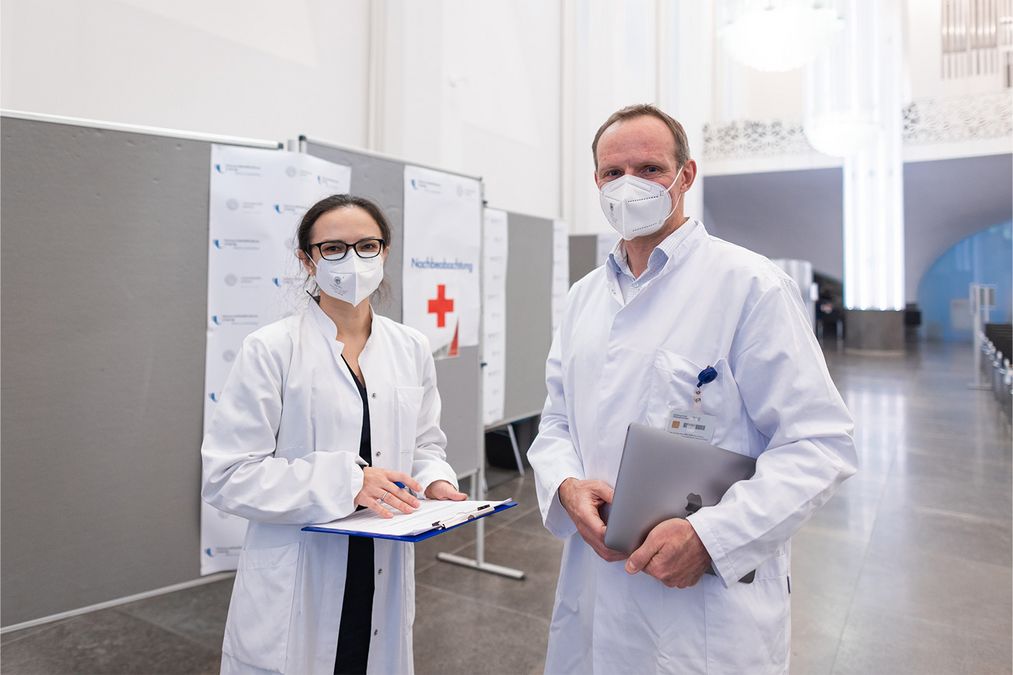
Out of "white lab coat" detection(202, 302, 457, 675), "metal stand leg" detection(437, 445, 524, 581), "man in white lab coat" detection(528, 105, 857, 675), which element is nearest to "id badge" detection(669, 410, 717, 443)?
"man in white lab coat" detection(528, 105, 857, 675)

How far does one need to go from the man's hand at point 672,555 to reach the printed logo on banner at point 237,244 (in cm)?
185

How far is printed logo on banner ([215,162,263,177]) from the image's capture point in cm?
222

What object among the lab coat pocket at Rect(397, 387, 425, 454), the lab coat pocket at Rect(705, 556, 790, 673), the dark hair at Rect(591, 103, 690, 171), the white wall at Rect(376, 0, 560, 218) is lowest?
the lab coat pocket at Rect(705, 556, 790, 673)

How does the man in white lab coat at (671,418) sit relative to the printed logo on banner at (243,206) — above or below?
below

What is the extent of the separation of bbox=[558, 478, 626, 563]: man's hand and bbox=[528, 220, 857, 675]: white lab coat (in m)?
0.04

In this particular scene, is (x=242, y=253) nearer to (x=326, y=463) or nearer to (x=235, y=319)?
(x=235, y=319)

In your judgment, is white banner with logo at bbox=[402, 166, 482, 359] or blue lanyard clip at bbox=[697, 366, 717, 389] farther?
white banner with logo at bbox=[402, 166, 482, 359]

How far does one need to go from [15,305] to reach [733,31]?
23.0 ft

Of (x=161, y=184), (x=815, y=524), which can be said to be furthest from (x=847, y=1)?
(x=161, y=184)

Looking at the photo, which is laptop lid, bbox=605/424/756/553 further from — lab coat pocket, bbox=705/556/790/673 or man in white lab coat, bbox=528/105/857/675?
lab coat pocket, bbox=705/556/790/673

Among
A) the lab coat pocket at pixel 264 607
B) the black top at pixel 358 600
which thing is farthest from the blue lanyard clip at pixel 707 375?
the lab coat pocket at pixel 264 607

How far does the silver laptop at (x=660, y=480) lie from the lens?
100cm

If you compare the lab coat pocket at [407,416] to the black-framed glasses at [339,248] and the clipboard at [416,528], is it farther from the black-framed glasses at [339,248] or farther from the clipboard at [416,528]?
the black-framed glasses at [339,248]

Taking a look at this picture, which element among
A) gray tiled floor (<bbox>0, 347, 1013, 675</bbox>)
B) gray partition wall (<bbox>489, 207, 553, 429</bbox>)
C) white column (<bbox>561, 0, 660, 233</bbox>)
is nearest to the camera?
gray tiled floor (<bbox>0, 347, 1013, 675</bbox>)
